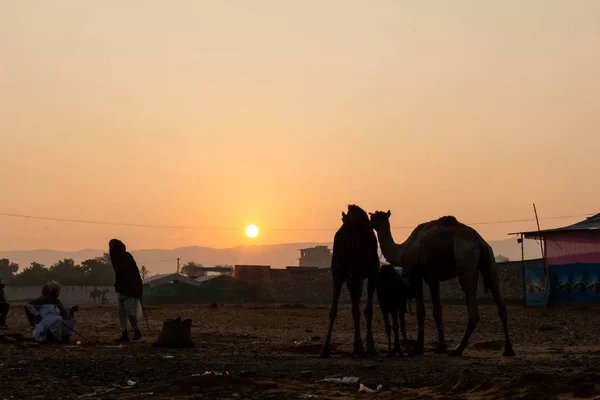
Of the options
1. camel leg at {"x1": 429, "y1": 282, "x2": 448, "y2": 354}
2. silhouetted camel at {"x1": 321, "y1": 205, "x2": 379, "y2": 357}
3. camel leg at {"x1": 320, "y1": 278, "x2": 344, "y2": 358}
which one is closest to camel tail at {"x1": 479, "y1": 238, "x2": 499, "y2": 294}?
camel leg at {"x1": 429, "y1": 282, "x2": 448, "y2": 354}

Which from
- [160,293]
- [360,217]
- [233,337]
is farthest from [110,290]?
[360,217]

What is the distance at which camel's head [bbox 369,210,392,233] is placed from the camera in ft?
52.2

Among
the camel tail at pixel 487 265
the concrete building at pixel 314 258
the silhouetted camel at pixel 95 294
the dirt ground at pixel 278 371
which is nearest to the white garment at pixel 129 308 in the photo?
the dirt ground at pixel 278 371

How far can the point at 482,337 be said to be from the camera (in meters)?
18.4

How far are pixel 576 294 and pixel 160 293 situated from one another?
125 ft

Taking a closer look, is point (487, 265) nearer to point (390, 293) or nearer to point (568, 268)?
point (390, 293)

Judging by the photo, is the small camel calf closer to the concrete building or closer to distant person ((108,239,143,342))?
distant person ((108,239,143,342))

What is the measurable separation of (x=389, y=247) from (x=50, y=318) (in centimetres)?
746

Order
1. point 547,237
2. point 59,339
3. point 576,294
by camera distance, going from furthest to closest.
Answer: point 547,237 < point 576,294 < point 59,339

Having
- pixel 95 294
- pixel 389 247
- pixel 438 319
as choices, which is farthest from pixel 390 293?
pixel 95 294

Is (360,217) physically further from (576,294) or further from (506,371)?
(576,294)

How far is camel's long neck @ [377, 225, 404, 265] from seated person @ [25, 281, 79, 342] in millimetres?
6727

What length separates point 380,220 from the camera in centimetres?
1597

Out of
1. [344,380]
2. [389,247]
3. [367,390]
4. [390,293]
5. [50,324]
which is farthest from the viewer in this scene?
[50,324]
